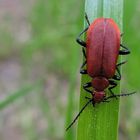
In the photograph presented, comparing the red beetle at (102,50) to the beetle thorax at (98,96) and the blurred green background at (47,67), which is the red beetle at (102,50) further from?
the blurred green background at (47,67)

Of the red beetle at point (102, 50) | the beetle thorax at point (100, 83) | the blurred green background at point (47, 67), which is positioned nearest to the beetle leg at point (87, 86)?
the red beetle at point (102, 50)

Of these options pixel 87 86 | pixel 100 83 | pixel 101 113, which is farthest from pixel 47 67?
pixel 101 113

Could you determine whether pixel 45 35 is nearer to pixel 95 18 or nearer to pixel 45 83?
pixel 45 83

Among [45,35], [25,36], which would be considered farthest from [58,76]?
[25,36]

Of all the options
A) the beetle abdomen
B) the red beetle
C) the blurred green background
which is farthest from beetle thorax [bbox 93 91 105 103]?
the blurred green background

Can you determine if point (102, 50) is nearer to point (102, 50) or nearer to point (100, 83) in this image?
point (102, 50)

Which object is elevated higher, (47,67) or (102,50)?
(102,50)

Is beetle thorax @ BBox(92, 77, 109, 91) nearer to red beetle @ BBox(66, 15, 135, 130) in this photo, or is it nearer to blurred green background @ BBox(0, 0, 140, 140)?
red beetle @ BBox(66, 15, 135, 130)
